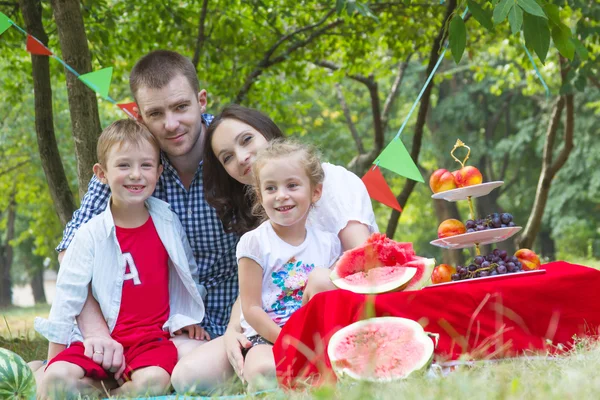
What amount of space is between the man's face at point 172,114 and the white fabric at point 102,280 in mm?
429

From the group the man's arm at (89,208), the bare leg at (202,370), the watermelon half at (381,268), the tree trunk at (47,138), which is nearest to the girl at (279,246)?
the bare leg at (202,370)

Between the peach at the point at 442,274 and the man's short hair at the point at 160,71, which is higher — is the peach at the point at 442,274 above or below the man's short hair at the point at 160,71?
below

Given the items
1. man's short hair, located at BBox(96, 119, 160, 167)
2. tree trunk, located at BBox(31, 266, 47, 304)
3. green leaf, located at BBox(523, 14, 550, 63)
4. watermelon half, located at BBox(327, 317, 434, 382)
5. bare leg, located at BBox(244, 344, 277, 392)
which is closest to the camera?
watermelon half, located at BBox(327, 317, 434, 382)

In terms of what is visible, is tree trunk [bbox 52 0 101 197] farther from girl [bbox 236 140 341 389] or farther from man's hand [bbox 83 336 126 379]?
girl [bbox 236 140 341 389]

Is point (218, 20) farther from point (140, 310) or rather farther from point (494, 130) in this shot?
point (494, 130)

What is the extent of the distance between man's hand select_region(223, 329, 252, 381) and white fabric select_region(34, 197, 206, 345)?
0.41 meters

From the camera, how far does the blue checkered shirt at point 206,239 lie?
4301mm

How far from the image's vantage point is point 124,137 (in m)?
3.95

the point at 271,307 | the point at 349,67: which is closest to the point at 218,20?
the point at 349,67

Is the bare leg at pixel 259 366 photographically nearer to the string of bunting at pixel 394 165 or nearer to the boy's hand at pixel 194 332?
the boy's hand at pixel 194 332

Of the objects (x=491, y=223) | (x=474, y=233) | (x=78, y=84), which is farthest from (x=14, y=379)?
(x=78, y=84)

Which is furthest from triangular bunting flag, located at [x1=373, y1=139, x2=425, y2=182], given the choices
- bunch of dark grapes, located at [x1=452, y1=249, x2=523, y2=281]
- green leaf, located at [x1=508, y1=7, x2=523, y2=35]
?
green leaf, located at [x1=508, y1=7, x2=523, y2=35]

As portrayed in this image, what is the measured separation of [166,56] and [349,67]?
17.0ft

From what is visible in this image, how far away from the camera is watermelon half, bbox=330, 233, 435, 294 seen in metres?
3.21
